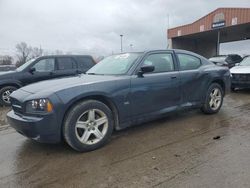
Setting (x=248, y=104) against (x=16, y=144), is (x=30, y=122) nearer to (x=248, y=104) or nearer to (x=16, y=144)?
(x=16, y=144)

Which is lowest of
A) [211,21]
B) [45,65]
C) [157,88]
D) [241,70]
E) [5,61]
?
[157,88]

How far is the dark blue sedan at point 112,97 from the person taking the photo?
3439mm

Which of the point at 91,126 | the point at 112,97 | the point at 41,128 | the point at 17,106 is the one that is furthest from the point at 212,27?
the point at 41,128

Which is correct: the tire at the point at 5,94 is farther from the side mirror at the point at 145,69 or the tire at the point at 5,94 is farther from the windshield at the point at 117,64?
the side mirror at the point at 145,69

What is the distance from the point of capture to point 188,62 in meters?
5.33

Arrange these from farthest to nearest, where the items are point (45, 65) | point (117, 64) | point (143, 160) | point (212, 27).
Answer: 1. point (212, 27)
2. point (45, 65)
3. point (117, 64)
4. point (143, 160)

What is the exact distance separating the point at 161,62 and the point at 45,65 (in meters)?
4.96

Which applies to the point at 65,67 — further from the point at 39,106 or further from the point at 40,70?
the point at 39,106

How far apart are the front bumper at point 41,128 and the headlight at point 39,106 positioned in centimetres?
9

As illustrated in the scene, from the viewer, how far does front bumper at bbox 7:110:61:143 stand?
335 centimetres

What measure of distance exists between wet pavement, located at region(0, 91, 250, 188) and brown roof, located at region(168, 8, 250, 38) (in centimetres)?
1993

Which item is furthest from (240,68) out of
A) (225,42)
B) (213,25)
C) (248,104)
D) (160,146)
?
(225,42)

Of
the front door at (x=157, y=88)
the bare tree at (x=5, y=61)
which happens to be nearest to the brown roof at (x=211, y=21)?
the front door at (x=157, y=88)

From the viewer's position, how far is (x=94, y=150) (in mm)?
3744
